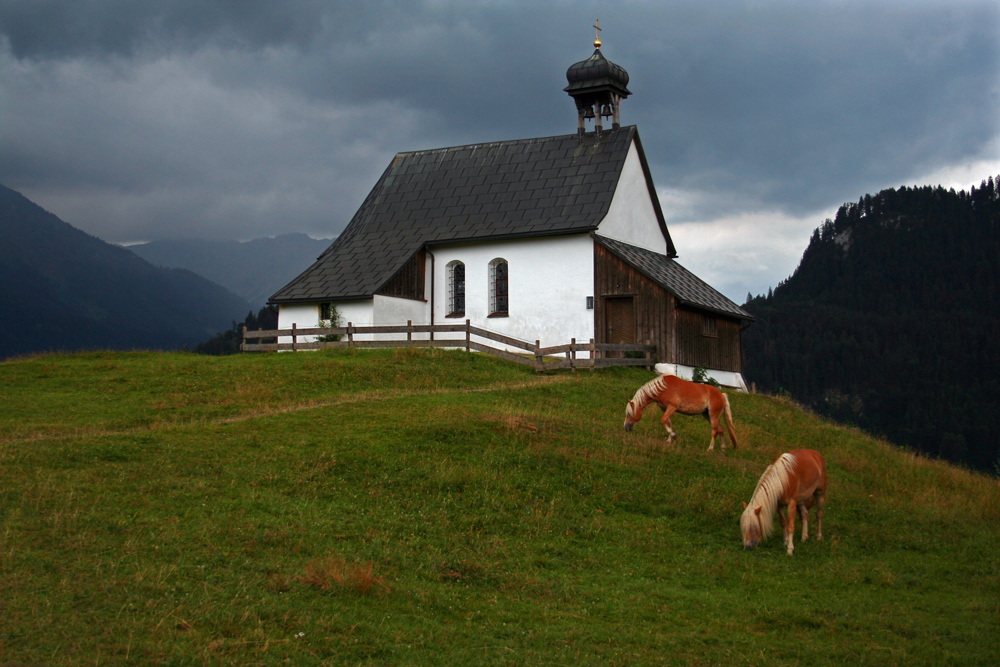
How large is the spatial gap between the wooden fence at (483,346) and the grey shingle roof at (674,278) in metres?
2.38

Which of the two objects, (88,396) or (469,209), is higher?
(469,209)

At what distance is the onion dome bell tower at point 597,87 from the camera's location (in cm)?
3556

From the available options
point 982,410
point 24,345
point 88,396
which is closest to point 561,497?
point 88,396

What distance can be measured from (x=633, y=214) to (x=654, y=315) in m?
5.42

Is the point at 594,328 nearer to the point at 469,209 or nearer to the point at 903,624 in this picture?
the point at 469,209

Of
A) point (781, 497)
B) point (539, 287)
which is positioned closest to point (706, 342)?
point (539, 287)

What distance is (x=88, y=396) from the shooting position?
2283 centimetres

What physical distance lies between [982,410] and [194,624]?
116m

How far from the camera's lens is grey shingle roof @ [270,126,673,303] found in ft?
110

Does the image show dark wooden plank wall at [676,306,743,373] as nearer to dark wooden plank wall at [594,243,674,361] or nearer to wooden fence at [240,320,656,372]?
dark wooden plank wall at [594,243,674,361]

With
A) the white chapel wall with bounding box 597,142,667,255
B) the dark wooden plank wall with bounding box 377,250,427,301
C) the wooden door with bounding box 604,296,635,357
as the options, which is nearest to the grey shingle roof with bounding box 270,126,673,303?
the dark wooden plank wall with bounding box 377,250,427,301

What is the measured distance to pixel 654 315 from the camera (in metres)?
31.5

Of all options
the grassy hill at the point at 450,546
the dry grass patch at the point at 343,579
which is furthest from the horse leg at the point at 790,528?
the dry grass patch at the point at 343,579

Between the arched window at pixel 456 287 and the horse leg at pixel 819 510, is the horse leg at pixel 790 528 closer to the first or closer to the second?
the horse leg at pixel 819 510
